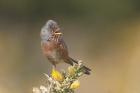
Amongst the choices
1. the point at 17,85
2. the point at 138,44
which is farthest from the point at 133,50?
the point at 17,85

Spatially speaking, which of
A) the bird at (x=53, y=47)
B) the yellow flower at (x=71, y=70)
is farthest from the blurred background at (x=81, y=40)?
the yellow flower at (x=71, y=70)

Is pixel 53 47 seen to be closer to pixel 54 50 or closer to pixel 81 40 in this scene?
pixel 54 50

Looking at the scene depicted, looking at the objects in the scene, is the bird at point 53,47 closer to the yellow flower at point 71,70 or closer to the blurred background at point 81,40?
the yellow flower at point 71,70

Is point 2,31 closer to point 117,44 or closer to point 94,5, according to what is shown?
point 94,5

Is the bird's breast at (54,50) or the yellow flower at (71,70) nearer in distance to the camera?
the yellow flower at (71,70)

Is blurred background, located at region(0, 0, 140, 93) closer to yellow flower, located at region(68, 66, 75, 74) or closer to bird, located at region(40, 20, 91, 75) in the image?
bird, located at region(40, 20, 91, 75)

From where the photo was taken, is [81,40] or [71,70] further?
[81,40]

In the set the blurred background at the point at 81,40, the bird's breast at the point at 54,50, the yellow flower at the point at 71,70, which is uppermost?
the blurred background at the point at 81,40

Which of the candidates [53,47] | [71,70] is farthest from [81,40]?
[71,70]

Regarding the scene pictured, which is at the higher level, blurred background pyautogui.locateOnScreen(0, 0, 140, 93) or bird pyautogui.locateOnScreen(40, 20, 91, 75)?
blurred background pyautogui.locateOnScreen(0, 0, 140, 93)

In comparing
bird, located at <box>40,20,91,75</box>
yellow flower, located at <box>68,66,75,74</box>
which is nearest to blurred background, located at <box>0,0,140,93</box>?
bird, located at <box>40,20,91,75</box>
